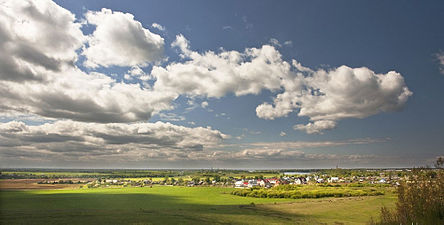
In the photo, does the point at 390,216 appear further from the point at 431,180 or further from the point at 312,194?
the point at 312,194

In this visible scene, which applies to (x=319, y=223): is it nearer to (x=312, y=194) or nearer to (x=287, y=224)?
(x=287, y=224)

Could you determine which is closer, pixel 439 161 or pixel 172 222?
pixel 439 161

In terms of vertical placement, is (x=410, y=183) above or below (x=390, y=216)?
above

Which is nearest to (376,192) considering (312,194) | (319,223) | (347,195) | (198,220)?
(347,195)

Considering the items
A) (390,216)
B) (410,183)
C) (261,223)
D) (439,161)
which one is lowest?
(261,223)

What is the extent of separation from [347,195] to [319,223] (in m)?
59.2

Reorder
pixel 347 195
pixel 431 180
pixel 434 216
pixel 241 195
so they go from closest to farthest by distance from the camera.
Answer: pixel 434 216
pixel 431 180
pixel 347 195
pixel 241 195

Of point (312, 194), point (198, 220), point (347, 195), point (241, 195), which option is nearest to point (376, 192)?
point (347, 195)

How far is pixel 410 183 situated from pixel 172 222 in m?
32.7

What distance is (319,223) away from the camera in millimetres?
42875

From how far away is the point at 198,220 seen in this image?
43156 millimetres

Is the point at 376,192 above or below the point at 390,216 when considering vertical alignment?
below

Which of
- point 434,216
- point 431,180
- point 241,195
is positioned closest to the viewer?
point 434,216

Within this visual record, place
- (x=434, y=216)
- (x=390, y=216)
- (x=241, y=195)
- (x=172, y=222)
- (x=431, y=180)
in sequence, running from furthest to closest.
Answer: (x=241, y=195)
(x=172, y=222)
(x=390, y=216)
(x=431, y=180)
(x=434, y=216)
